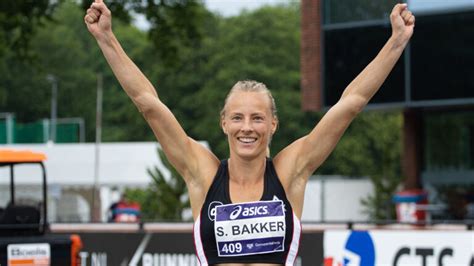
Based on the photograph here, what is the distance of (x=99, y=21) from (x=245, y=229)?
1079 mm

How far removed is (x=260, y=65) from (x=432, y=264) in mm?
56296

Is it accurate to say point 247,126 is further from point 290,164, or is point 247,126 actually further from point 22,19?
point 22,19

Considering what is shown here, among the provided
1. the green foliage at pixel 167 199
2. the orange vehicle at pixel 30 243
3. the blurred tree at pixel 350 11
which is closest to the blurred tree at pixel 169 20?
the blurred tree at pixel 350 11

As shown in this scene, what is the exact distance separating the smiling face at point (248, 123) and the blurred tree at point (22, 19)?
19116 millimetres

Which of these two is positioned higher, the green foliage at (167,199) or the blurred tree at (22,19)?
the blurred tree at (22,19)

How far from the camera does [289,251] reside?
5070 mm

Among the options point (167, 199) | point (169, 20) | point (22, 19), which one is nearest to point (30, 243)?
point (22, 19)

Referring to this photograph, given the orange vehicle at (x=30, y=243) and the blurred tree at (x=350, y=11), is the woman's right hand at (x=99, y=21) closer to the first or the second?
the orange vehicle at (x=30, y=243)

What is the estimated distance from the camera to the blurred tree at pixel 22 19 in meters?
23.7

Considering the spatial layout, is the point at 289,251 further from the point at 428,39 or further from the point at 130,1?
the point at 428,39

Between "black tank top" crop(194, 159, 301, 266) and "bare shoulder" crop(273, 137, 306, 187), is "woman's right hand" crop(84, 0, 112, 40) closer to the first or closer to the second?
"black tank top" crop(194, 159, 301, 266)

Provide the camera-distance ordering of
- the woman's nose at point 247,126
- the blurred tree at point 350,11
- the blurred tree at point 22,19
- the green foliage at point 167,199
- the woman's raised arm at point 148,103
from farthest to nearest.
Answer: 1. the green foliage at point 167,199
2. the blurred tree at point 350,11
3. the blurred tree at point 22,19
4. the woman's raised arm at point 148,103
5. the woman's nose at point 247,126

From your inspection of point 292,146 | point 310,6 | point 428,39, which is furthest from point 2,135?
point 292,146

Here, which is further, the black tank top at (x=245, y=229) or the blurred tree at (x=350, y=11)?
the blurred tree at (x=350, y=11)
